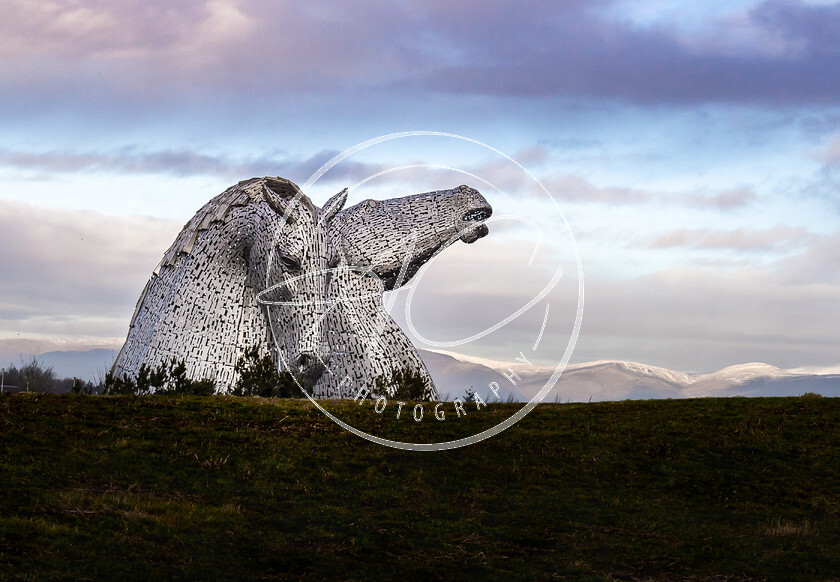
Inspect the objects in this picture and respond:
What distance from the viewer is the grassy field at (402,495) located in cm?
928

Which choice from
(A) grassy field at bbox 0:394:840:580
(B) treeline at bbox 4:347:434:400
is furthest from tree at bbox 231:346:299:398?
(A) grassy field at bbox 0:394:840:580

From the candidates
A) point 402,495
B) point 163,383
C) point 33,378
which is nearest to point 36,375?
point 33,378

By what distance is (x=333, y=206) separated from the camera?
20.4 metres

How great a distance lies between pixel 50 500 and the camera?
33.3ft

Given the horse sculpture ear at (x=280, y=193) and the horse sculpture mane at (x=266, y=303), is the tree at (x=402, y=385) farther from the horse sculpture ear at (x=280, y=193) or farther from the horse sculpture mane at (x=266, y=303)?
the horse sculpture ear at (x=280, y=193)

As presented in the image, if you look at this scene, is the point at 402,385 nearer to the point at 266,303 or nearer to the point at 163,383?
the point at 266,303

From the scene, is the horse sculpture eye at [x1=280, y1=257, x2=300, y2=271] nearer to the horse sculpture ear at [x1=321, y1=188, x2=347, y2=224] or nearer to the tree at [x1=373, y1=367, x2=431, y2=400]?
the horse sculpture ear at [x1=321, y1=188, x2=347, y2=224]

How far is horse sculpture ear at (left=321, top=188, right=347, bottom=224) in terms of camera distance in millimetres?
20156

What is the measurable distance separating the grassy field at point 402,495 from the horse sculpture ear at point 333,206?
17.5 feet

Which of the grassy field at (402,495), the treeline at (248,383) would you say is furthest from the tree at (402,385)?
the grassy field at (402,495)

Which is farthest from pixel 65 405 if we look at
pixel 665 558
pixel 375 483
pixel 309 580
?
pixel 665 558

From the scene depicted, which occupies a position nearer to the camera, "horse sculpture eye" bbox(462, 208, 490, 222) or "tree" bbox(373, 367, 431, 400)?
"tree" bbox(373, 367, 431, 400)

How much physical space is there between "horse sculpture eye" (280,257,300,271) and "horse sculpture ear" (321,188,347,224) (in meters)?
1.74

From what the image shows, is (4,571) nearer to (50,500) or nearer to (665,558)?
(50,500)
